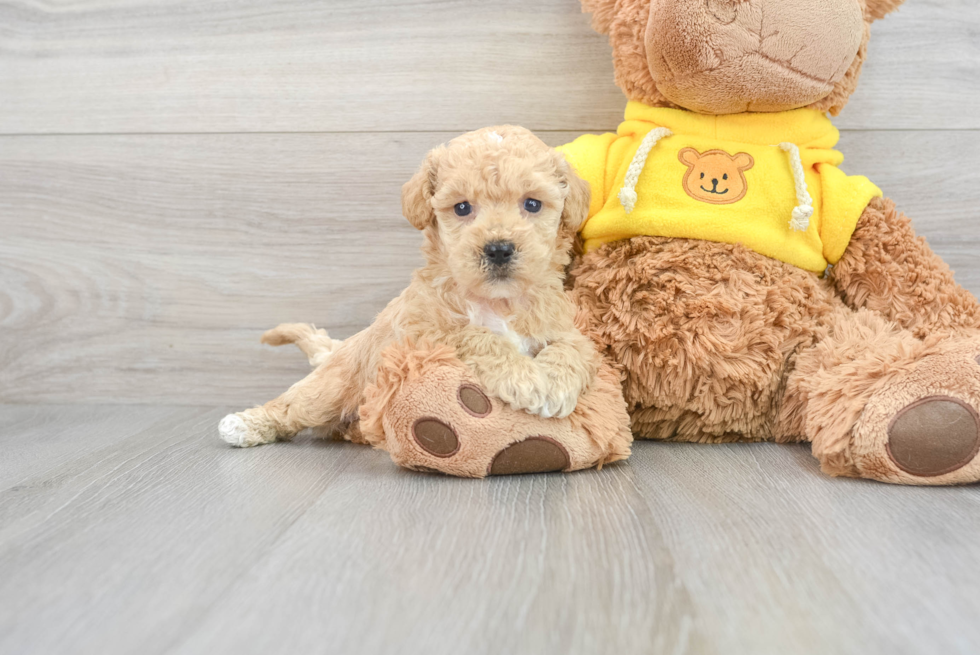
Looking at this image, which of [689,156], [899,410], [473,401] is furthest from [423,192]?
[899,410]

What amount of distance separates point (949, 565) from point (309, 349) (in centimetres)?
97

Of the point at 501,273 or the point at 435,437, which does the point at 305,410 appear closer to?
the point at 435,437

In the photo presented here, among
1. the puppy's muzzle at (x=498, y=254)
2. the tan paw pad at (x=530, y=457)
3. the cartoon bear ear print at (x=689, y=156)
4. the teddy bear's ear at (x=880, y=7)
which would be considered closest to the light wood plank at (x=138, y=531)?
the tan paw pad at (x=530, y=457)

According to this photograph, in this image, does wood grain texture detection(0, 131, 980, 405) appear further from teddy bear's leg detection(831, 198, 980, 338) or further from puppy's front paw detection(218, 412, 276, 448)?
teddy bear's leg detection(831, 198, 980, 338)

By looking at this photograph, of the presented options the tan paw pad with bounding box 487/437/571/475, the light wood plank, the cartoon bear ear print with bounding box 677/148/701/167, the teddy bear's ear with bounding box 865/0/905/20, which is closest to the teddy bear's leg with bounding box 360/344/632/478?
the tan paw pad with bounding box 487/437/571/475

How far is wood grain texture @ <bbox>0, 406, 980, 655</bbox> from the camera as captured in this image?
0.55 meters

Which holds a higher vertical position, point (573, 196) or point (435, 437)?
point (573, 196)

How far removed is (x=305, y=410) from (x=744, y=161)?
0.76 metres

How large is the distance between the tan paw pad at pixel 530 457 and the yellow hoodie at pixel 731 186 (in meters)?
0.35

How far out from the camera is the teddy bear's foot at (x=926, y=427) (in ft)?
2.76

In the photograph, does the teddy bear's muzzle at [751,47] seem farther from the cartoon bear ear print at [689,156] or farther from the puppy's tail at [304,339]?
the puppy's tail at [304,339]

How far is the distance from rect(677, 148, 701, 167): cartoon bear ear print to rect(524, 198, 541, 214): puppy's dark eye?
0.91 feet

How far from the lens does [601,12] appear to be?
1102 mm

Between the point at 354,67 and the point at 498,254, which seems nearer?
the point at 498,254
